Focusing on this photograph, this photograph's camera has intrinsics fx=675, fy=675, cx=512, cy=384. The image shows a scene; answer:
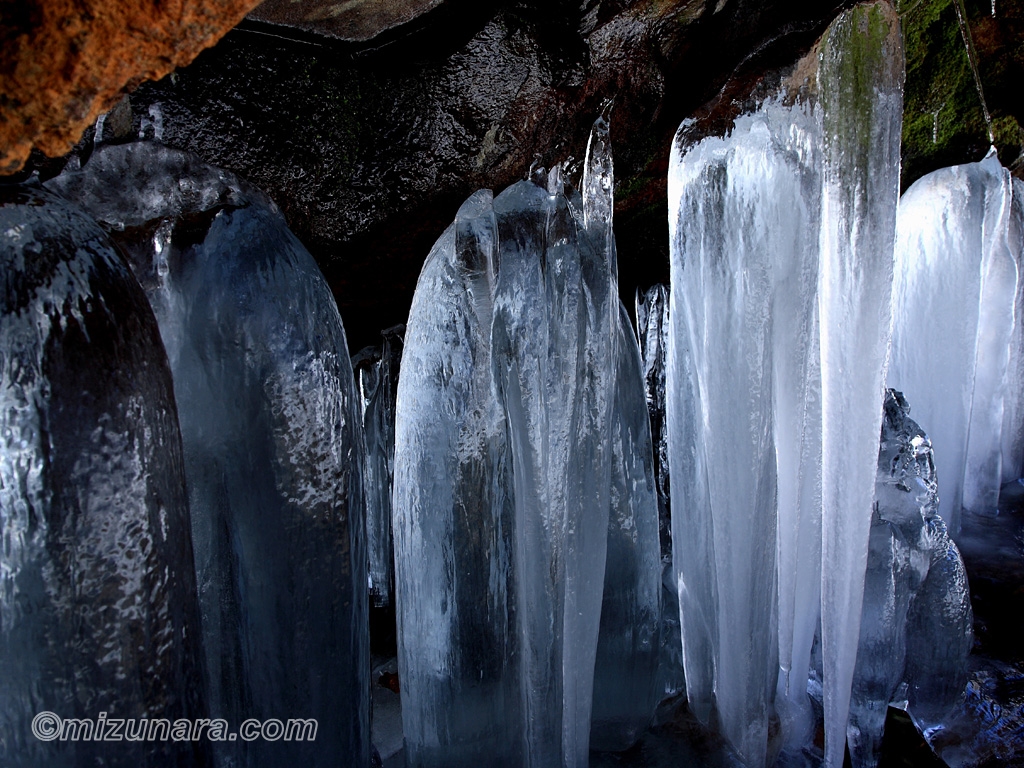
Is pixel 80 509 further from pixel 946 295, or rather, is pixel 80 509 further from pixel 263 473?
pixel 946 295

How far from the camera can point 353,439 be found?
1464 millimetres

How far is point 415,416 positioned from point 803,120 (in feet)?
4.96

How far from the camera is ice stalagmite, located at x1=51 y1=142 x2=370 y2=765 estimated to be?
1.34 metres

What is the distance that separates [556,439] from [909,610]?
165 centimetres

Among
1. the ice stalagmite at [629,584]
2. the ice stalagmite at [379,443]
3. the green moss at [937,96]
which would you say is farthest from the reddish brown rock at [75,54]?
the green moss at [937,96]

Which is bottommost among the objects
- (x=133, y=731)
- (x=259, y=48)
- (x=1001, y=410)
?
(x=1001, y=410)

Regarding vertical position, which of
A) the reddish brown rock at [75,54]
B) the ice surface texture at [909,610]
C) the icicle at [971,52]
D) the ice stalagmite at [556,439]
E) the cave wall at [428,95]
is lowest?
the ice surface texture at [909,610]

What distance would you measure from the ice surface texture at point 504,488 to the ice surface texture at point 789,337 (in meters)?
0.42

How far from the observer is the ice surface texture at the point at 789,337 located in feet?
6.51

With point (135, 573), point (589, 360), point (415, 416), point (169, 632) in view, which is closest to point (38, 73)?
point (135, 573)

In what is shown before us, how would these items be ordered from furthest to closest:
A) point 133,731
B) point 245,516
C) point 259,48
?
1. point 259,48
2. point 245,516
3. point 133,731

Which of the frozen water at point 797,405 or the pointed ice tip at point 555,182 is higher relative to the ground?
the pointed ice tip at point 555,182

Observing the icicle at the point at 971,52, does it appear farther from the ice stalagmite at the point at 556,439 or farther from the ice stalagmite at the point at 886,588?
the ice stalagmite at the point at 556,439

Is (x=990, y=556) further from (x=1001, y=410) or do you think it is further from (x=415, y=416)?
(x=415, y=416)
